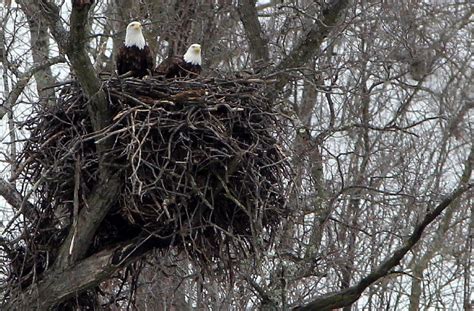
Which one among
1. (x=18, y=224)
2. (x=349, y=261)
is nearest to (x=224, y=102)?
(x=18, y=224)

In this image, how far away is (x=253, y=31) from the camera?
7859mm

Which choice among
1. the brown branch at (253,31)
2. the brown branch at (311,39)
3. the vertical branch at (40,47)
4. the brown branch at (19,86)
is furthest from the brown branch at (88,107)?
the vertical branch at (40,47)

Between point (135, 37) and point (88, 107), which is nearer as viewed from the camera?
point (88, 107)

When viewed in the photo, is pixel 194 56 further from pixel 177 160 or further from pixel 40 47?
pixel 40 47

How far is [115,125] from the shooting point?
4.88 m

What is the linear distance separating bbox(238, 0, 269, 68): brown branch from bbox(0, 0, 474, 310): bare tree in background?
18mm

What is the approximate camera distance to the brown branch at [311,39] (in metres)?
6.75

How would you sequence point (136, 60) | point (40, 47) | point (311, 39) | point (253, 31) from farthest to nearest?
point (40, 47)
point (253, 31)
point (311, 39)
point (136, 60)

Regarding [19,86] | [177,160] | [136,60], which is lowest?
[177,160]

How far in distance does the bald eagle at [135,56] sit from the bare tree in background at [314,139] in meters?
0.27

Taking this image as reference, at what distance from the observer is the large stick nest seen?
490 centimetres

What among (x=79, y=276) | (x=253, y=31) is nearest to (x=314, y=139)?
(x=253, y=31)

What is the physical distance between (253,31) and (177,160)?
3130 millimetres

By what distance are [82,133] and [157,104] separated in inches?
18.5
